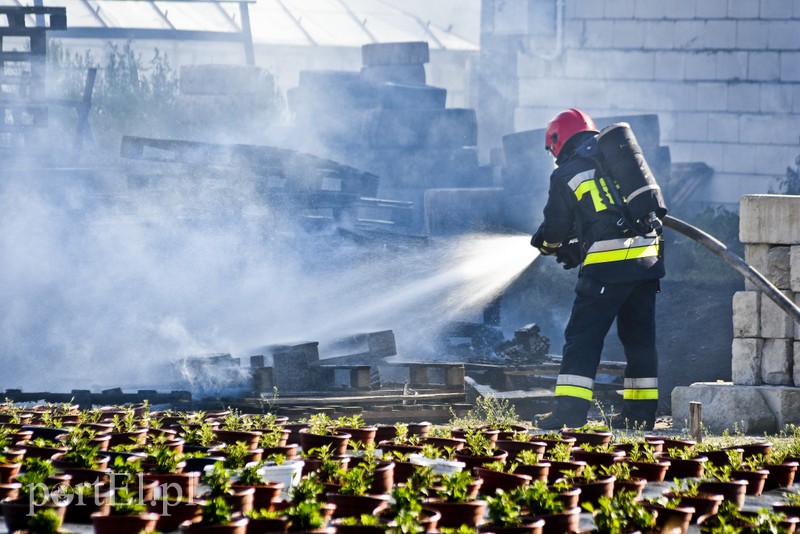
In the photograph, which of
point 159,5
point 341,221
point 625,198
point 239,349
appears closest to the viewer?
point 625,198

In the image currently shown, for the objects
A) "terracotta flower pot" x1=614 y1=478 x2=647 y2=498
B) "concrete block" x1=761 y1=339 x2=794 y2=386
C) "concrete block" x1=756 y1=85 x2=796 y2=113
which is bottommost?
"terracotta flower pot" x1=614 y1=478 x2=647 y2=498

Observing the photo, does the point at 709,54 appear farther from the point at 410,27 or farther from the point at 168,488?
the point at 168,488

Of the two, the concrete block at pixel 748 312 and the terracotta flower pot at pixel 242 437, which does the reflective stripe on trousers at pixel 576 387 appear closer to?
the concrete block at pixel 748 312

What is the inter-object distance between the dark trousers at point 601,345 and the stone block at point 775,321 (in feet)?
2.70

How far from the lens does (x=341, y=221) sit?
43.7ft

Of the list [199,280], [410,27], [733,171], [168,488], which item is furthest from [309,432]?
[410,27]

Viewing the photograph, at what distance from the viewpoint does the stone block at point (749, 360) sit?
7.57 meters

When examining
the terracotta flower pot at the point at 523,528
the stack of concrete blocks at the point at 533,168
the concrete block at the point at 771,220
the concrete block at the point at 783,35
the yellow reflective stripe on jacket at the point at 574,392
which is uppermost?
the concrete block at the point at 783,35

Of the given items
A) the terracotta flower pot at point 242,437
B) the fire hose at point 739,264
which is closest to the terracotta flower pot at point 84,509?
the terracotta flower pot at point 242,437

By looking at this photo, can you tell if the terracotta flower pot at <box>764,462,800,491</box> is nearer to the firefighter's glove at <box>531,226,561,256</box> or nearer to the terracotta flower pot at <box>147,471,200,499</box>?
the firefighter's glove at <box>531,226,561,256</box>

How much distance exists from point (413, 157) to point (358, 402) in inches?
341

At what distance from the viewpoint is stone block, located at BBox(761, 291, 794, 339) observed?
24.6 ft

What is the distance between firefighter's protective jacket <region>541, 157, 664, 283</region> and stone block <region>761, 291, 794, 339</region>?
34.2 inches

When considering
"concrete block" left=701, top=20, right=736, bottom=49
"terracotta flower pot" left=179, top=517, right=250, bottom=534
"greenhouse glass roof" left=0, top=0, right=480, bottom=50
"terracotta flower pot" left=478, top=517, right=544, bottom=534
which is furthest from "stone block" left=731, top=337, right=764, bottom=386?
"greenhouse glass roof" left=0, top=0, right=480, bottom=50
